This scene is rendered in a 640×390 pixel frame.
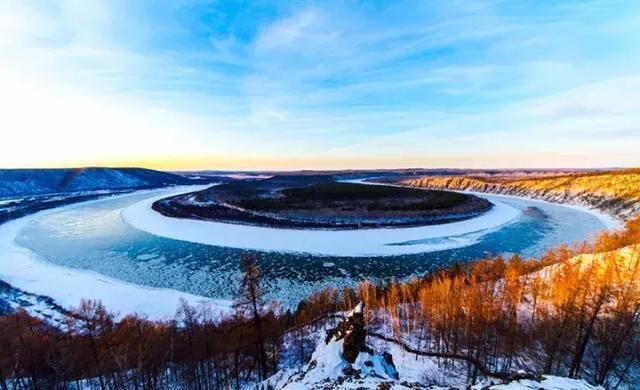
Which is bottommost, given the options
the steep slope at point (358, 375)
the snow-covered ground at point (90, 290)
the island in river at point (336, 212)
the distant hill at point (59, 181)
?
the snow-covered ground at point (90, 290)

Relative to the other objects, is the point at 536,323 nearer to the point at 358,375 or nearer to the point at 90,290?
the point at 358,375

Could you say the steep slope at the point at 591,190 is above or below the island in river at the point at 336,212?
above

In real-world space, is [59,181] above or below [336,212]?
above

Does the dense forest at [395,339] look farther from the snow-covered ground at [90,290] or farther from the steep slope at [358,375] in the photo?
the snow-covered ground at [90,290]

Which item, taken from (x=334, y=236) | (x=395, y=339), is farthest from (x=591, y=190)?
(x=395, y=339)

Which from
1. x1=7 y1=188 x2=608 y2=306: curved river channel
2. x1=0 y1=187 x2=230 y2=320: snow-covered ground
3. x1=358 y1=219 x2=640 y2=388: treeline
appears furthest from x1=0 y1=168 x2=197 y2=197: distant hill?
x1=358 y1=219 x2=640 y2=388: treeline

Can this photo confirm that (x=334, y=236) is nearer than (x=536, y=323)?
No

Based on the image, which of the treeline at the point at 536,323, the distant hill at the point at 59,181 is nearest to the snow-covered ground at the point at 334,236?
the treeline at the point at 536,323

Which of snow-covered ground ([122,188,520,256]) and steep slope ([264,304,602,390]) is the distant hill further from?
steep slope ([264,304,602,390])
